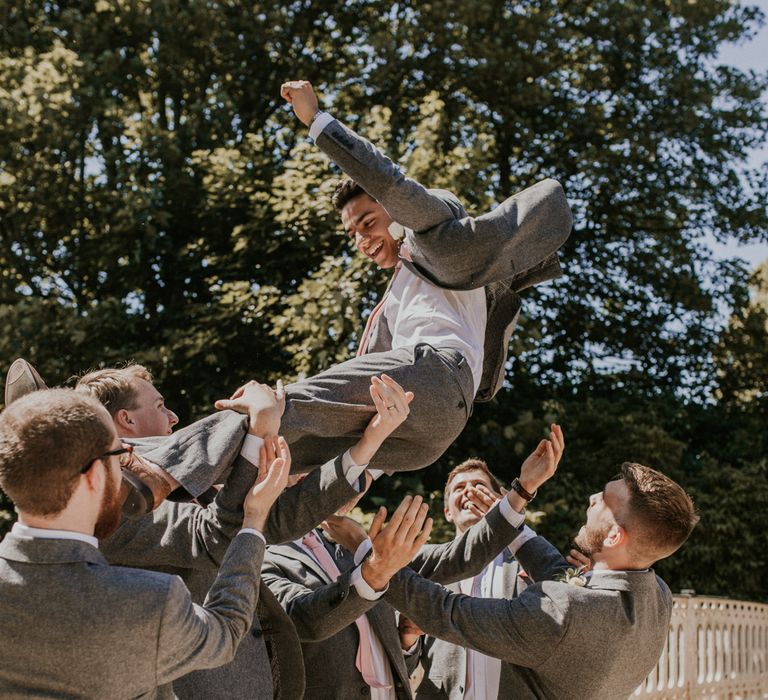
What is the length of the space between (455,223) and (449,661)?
1.97 m

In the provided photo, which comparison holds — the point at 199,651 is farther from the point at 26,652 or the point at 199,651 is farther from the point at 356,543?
the point at 356,543

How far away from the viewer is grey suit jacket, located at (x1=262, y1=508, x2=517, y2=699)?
3.29 metres

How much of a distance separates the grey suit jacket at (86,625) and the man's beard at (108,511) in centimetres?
8

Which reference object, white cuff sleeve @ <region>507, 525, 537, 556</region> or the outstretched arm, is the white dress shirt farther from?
white cuff sleeve @ <region>507, 525, 537, 556</region>

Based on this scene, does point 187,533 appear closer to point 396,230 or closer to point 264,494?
point 264,494

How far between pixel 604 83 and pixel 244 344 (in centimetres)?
678

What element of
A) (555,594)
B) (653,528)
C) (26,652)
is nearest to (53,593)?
(26,652)

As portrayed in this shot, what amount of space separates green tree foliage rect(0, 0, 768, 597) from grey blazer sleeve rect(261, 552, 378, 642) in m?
6.52

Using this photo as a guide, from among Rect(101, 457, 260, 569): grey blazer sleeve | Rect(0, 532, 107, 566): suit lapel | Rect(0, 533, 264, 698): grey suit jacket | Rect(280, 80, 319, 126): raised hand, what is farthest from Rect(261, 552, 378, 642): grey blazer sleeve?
Rect(280, 80, 319, 126): raised hand

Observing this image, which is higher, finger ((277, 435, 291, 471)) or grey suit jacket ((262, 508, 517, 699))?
finger ((277, 435, 291, 471))

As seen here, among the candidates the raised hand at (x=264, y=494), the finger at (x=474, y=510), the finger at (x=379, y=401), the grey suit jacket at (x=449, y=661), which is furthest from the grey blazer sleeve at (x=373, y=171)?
the finger at (x=474, y=510)

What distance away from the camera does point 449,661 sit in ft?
13.8

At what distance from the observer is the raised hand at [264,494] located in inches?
104

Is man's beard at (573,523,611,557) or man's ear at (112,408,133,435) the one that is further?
man's beard at (573,523,611,557)
